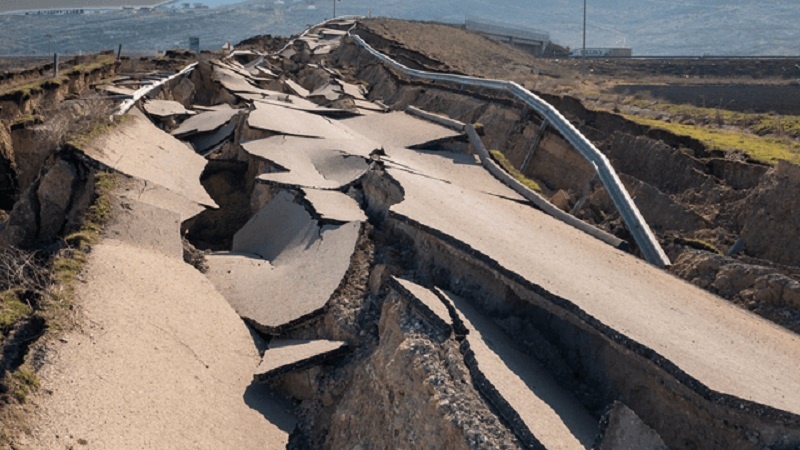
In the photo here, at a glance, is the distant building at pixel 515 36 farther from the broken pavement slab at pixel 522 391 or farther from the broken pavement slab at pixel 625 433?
the broken pavement slab at pixel 625 433

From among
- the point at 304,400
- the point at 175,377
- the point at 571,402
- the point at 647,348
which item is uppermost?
the point at 647,348

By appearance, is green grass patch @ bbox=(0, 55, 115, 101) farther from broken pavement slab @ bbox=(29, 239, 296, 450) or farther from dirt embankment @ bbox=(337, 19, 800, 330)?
broken pavement slab @ bbox=(29, 239, 296, 450)

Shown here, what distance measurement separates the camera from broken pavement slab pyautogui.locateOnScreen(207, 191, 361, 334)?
6.32 meters

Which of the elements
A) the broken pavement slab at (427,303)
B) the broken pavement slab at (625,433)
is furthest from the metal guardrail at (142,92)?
the broken pavement slab at (625,433)

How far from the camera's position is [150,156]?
9.41 m

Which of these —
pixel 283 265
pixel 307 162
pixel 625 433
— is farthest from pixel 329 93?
pixel 625 433

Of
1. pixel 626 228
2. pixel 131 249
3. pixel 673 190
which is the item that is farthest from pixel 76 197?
pixel 673 190

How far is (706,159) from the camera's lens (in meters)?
10.6

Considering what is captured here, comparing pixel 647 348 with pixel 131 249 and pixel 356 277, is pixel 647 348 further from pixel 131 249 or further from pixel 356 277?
pixel 131 249

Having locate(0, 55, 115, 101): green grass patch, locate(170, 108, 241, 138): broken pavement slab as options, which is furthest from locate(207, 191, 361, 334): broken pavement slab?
locate(0, 55, 115, 101): green grass patch

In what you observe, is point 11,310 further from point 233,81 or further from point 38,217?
point 233,81

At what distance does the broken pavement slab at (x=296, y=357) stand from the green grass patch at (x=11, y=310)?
68.9 inches

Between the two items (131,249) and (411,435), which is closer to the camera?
(411,435)

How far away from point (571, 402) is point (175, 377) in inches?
111
